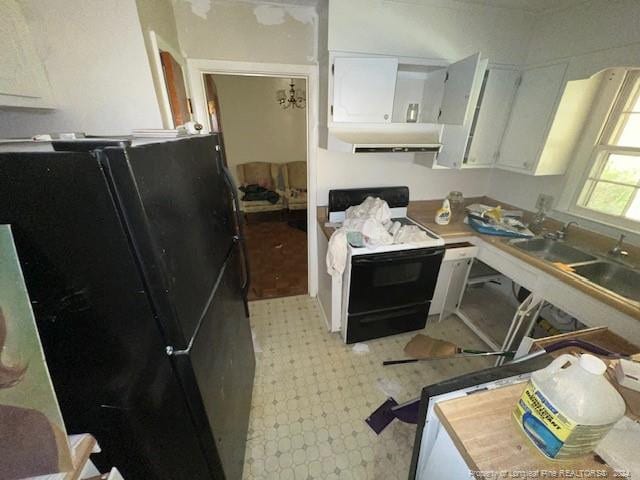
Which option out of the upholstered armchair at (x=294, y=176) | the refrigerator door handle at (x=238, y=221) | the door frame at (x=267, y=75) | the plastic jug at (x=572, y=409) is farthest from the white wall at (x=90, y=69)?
the upholstered armchair at (x=294, y=176)

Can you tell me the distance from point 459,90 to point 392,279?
1353 mm

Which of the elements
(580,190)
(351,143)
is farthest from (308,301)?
(580,190)

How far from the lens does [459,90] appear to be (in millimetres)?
1646

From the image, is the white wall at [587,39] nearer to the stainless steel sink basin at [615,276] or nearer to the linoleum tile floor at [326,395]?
the stainless steel sink basin at [615,276]

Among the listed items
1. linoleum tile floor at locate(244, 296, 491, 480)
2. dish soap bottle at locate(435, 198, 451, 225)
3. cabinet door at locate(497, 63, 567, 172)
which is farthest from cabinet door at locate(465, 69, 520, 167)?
linoleum tile floor at locate(244, 296, 491, 480)

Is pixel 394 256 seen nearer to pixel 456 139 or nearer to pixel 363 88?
pixel 456 139

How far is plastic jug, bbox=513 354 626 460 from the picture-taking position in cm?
48

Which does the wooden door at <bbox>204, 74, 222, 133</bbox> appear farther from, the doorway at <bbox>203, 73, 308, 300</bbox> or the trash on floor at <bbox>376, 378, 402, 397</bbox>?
the trash on floor at <bbox>376, 378, 402, 397</bbox>

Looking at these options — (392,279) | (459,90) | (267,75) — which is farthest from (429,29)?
(392,279)

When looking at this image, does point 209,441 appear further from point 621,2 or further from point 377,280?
point 621,2

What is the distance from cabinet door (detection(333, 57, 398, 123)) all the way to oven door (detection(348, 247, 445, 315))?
98cm

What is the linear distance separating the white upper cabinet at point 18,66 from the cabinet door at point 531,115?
106 inches

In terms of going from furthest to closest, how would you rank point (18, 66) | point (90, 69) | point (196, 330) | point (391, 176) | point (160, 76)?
point (391, 176)
point (160, 76)
point (90, 69)
point (18, 66)
point (196, 330)

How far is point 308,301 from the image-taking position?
2.50m
